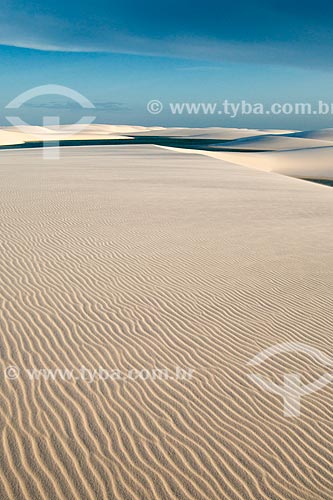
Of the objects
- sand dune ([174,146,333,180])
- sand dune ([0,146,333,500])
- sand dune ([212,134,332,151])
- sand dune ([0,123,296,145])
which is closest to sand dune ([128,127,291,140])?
sand dune ([0,123,296,145])

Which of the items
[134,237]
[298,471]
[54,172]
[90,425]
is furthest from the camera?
[54,172]

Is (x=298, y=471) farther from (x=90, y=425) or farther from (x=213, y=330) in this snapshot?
(x=213, y=330)

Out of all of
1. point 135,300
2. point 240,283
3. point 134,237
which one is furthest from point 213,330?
point 134,237

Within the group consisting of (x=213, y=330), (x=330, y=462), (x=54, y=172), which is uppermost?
(x=54, y=172)

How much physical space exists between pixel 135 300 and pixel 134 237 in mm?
4101

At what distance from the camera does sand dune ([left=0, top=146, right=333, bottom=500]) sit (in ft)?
13.3

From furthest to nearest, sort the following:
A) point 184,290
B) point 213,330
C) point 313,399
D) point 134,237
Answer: point 134,237
point 184,290
point 213,330
point 313,399

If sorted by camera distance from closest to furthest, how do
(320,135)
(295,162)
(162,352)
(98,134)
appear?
1. (162,352)
2. (295,162)
3. (320,135)
4. (98,134)

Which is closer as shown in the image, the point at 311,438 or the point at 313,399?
the point at 311,438

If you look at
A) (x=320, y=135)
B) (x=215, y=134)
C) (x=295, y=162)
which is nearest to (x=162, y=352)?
(x=295, y=162)

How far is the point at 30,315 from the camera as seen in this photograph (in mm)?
6801

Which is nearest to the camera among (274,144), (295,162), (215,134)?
(295,162)

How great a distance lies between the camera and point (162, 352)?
598 cm

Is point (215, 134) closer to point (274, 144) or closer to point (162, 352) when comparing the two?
point (274, 144)
